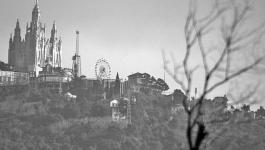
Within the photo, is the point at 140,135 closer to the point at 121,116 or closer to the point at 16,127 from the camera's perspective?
the point at 121,116

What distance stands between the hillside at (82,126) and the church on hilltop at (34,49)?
1758 centimetres

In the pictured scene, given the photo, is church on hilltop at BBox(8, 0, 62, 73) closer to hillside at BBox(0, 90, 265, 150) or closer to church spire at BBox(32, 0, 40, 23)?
church spire at BBox(32, 0, 40, 23)

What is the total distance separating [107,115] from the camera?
473 ft

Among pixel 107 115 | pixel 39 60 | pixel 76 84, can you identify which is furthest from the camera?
pixel 39 60

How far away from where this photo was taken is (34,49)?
557ft

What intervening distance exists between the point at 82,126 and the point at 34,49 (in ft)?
131

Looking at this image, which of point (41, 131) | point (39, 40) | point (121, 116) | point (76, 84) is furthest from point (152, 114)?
point (39, 40)

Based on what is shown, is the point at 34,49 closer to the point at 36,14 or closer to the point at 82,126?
the point at 36,14

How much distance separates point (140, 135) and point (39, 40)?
5316 centimetres

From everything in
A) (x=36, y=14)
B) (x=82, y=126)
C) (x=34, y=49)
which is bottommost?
(x=82, y=126)

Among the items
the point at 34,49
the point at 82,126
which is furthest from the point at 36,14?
the point at 82,126

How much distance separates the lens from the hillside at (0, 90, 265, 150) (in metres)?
134

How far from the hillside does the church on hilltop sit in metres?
17.6

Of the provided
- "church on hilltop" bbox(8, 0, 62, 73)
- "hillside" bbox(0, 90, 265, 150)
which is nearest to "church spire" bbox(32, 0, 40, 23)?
"church on hilltop" bbox(8, 0, 62, 73)
